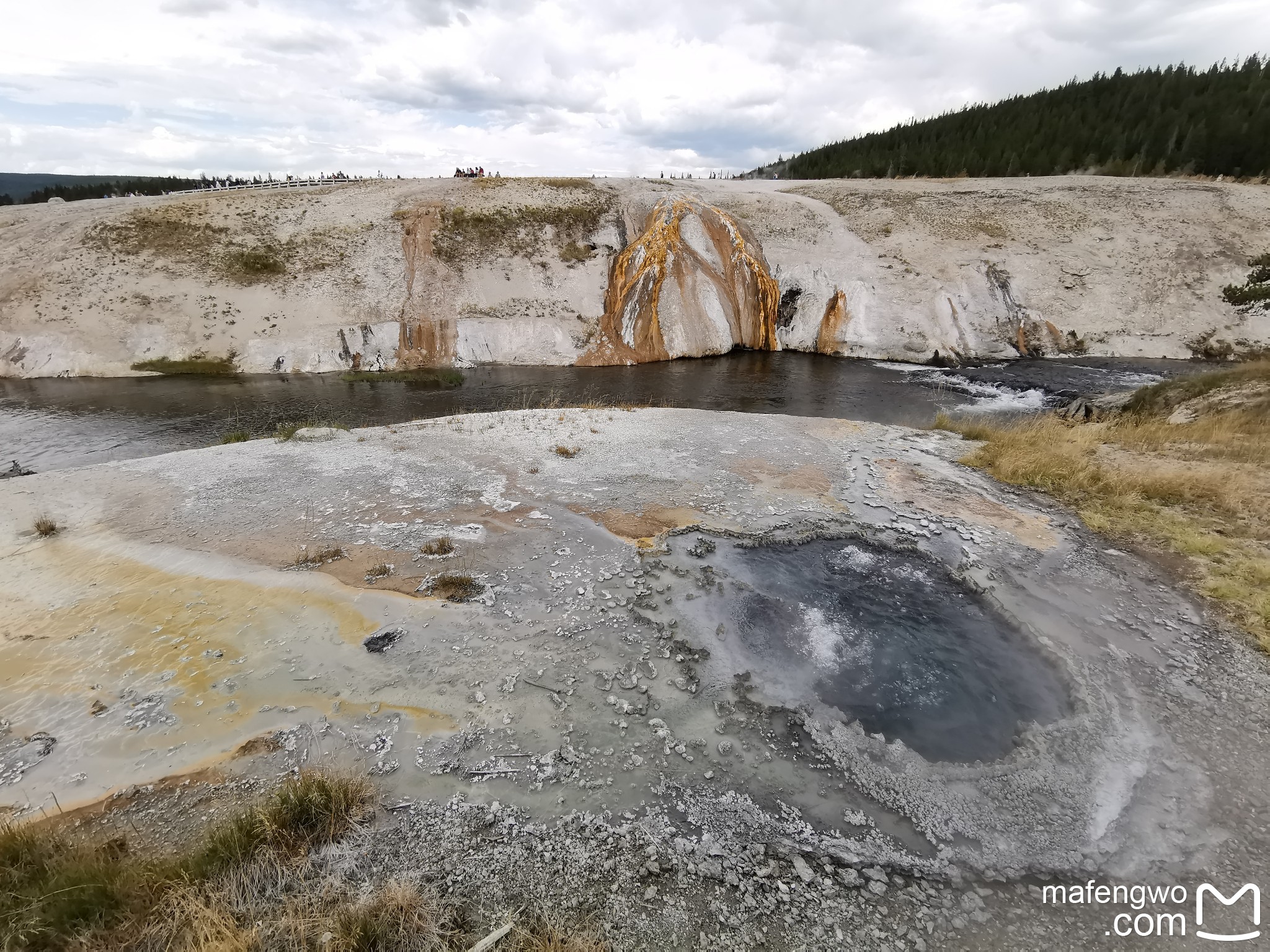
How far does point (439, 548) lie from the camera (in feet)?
32.6

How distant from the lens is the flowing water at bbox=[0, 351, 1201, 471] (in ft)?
66.1

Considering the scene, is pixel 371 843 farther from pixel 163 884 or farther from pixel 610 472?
pixel 610 472

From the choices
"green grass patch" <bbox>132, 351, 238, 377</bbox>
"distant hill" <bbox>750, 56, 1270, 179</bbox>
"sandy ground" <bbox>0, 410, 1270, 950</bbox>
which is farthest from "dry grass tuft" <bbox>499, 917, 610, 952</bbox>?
"distant hill" <bbox>750, 56, 1270, 179</bbox>

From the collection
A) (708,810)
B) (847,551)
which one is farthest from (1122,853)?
(847,551)

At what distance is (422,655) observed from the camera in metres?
7.56

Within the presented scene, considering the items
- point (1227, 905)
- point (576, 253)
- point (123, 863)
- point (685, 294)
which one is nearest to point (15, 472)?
point (123, 863)

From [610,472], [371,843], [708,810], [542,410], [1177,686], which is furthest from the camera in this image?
[542,410]

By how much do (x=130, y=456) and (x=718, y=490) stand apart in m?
18.6

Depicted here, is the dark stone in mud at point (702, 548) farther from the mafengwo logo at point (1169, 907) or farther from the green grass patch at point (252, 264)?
the green grass patch at point (252, 264)

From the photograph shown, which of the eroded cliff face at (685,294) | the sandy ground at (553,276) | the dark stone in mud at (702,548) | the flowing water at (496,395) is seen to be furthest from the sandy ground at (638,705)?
the sandy ground at (553,276)

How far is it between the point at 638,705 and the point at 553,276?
31.5 metres

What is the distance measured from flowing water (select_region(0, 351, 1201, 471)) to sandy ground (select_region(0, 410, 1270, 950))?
953 cm

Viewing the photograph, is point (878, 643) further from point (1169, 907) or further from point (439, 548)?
point (439, 548)

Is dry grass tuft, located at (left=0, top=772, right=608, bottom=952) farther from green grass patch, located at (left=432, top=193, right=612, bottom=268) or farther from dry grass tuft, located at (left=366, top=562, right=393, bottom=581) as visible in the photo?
green grass patch, located at (left=432, top=193, right=612, bottom=268)
